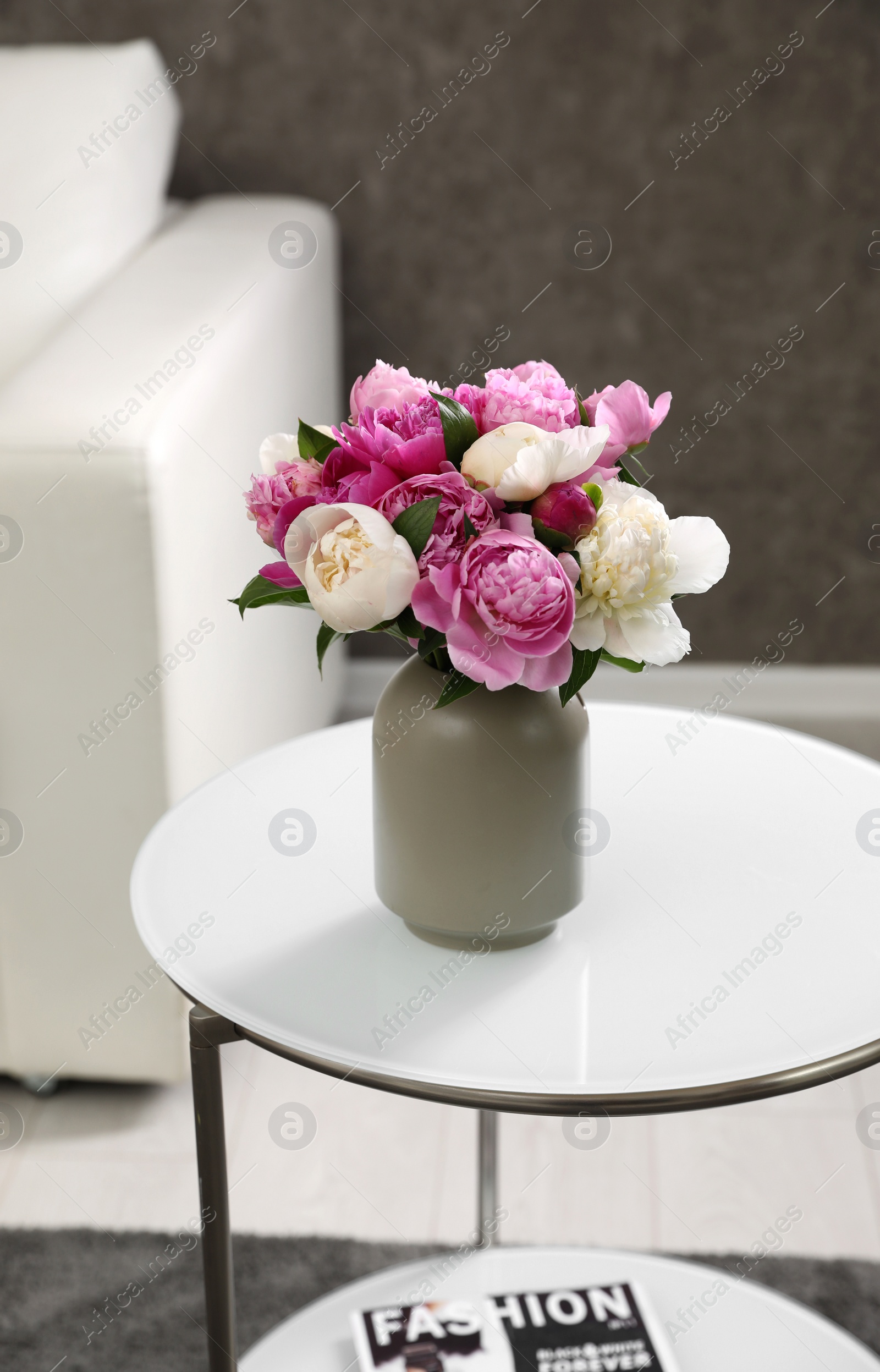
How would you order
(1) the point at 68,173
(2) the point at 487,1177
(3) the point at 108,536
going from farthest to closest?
1. (1) the point at 68,173
2. (3) the point at 108,536
3. (2) the point at 487,1177

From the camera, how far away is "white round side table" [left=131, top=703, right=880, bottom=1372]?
0.78 meters

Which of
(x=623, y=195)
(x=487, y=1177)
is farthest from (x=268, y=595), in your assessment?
(x=623, y=195)

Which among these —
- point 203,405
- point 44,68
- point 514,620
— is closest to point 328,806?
point 514,620

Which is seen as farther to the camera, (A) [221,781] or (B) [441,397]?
(A) [221,781]

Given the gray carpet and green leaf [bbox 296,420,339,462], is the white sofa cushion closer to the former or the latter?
green leaf [bbox 296,420,339,462]

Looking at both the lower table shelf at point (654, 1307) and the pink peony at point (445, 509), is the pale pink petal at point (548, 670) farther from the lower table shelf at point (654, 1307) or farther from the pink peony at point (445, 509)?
the lower table shelf at point (654, 1307)

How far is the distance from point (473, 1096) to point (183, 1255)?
0.65 meters

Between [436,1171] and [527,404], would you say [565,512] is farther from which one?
[436,1171]

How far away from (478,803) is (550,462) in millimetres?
207

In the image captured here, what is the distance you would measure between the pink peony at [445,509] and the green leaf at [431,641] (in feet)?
0.16

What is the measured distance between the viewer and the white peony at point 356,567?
0.73 meters

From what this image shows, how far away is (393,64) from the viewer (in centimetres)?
186

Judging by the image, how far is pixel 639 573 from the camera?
0.74m

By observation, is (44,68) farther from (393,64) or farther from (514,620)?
(514,620)
